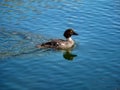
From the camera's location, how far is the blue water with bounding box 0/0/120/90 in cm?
1592

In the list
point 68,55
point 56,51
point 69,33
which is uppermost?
point 69,33

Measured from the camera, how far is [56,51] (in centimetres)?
1980

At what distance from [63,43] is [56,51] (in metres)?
0.75

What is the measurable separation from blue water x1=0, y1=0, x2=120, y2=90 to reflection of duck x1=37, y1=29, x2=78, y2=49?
34 centimetres

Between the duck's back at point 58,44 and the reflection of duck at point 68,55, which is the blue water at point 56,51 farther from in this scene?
the duck's back at point 58,44

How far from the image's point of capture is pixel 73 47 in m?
20.4

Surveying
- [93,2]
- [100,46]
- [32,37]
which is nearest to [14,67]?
[32,37]

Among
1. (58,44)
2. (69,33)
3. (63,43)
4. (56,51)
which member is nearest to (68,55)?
(56,51)

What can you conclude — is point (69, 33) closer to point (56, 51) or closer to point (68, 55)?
point (56, 51)

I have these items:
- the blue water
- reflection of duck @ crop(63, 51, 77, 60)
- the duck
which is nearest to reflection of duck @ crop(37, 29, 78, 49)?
the duck

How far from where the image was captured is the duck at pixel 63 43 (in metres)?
19.7

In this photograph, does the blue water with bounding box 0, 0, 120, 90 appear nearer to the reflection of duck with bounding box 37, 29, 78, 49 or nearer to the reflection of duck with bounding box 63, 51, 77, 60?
the reflection of duck with bounding box 63, 51, 77, 60

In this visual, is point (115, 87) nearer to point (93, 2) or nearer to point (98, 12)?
point (98, 12)

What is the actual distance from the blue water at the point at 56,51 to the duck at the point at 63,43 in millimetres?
334
